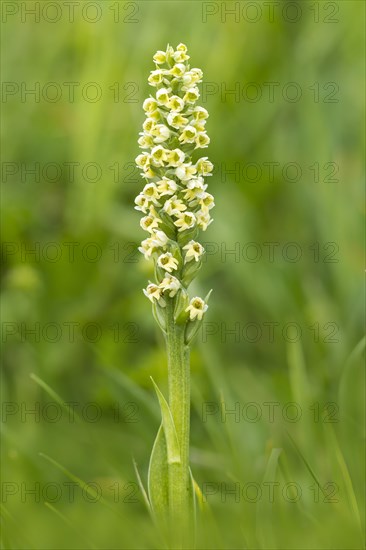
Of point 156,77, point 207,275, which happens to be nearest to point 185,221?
point 156,77

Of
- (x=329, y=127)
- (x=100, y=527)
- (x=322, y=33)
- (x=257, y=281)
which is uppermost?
(x=322, y=33)

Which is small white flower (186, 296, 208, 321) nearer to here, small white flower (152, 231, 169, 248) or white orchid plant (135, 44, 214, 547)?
white orchid plant (135, 44, 214, 547)

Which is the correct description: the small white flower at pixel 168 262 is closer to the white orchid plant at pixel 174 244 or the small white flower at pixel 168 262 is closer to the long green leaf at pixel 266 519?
A: the white orchid plant at pixel 174 244

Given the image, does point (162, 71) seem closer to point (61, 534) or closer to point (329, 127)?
point (61, 534)

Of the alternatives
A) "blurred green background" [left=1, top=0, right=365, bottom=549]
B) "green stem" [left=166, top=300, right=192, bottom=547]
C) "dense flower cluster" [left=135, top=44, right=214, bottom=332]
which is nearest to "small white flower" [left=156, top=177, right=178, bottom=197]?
"dense flower cluster" [left=135, top=44, right=214, bottom=332]

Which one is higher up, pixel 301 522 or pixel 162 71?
pixel 162 71

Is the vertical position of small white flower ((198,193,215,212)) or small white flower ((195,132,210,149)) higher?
small white flower ((195,132,210,149))

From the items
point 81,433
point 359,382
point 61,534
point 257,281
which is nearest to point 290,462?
point 359,382

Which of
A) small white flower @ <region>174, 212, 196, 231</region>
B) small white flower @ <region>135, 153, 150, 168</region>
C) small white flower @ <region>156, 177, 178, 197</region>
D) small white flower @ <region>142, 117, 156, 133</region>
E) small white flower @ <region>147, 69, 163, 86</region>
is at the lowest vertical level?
small white flower @ <region>174, 212, 196, 231</region>

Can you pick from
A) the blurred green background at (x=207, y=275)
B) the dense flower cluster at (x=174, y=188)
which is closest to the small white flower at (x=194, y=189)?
the dense flower cluster at (x=174, y=188)
